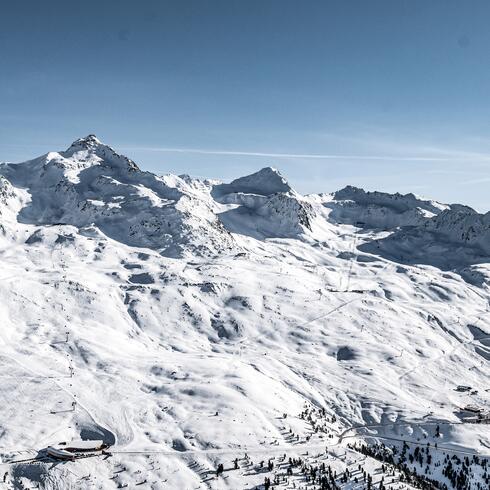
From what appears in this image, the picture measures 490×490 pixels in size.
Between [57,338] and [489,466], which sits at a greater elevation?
[57,338]

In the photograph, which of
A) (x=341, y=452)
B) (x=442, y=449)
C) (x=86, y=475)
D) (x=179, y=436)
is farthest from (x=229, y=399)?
(x=442, y=449)

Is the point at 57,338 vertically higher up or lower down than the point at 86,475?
higher up

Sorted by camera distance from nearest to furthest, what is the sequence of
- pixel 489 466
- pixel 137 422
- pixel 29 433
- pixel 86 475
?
pixel 86 475 < pixel 29 433 < pixel 137 422 < pixel 489 466

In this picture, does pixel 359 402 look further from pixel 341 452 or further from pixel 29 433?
pixel 29 433

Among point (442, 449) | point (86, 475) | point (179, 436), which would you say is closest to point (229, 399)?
point (179, 436)

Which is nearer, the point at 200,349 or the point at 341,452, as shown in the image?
the point at 341,452

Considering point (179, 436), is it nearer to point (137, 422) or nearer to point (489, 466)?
point (137, 422)

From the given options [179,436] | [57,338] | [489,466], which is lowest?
[489,466]

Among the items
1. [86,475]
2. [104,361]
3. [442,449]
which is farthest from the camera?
[104,361]

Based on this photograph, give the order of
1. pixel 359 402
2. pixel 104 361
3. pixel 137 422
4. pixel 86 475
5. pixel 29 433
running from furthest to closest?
1. pixel 359 402
2. pixel 104 361
3. pixel 137 422
4. pixel 29 433
5. pixel 86 475
